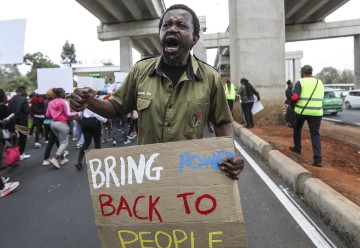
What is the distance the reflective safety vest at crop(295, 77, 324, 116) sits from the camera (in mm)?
6363

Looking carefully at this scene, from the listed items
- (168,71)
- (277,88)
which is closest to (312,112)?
(168,71)

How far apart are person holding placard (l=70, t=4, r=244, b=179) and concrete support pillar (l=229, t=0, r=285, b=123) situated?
1185cm

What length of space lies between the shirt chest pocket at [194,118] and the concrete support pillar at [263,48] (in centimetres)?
1192

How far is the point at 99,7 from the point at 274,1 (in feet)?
57.7

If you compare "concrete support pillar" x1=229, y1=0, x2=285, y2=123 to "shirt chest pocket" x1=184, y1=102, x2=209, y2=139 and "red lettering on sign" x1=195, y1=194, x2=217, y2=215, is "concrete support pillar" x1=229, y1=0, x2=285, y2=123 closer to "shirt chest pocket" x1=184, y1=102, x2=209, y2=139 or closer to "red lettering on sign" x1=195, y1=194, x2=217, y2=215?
"shirt chest pocket" x1=184, y1=102, x2=209, y2=139

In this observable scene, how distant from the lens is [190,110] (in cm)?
197

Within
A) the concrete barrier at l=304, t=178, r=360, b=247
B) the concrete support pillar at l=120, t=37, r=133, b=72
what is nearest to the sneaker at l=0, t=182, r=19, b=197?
the concrete barrier at l=304, t=178, r=360, b=247

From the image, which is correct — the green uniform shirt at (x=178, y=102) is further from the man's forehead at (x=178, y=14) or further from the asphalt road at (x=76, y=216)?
the asphalt road at (x=76, y=216)

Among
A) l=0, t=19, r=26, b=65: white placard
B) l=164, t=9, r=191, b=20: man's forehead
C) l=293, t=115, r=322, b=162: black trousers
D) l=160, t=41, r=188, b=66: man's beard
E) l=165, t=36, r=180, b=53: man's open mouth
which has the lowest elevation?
l=293, t=115, r=322, b=162: black trousers

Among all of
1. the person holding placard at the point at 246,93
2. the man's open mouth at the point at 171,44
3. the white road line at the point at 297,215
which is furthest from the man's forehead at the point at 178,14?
the person holding placard at the point at 246,93

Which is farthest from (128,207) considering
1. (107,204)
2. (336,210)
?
(336,210)

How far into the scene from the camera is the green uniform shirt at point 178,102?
6.47 ft

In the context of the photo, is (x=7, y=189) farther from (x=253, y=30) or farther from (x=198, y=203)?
(x=253, y=30)

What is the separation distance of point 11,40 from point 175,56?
4877mm
